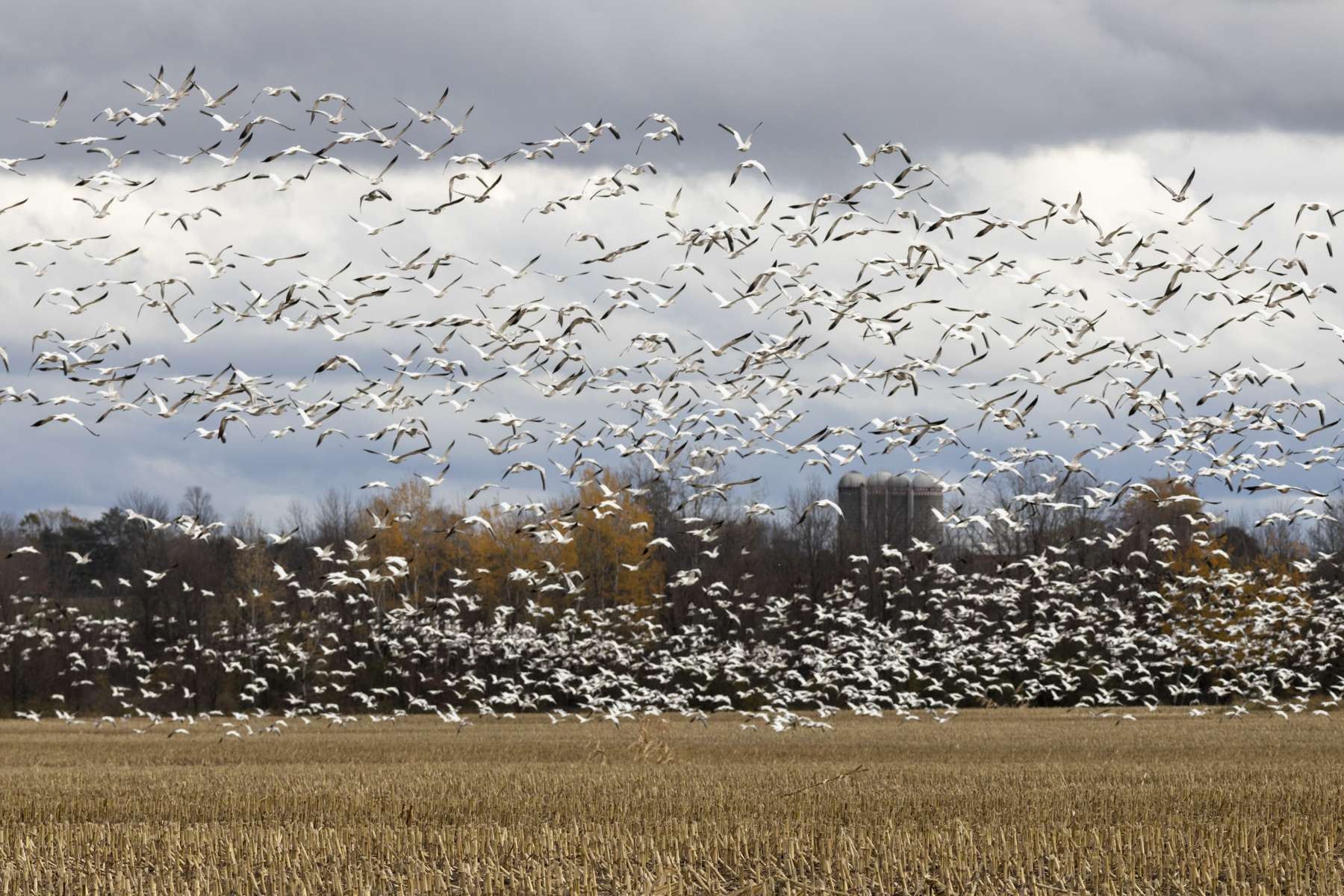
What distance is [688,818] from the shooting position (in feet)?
56.6

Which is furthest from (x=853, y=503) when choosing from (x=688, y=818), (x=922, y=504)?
(x=688, y=818)

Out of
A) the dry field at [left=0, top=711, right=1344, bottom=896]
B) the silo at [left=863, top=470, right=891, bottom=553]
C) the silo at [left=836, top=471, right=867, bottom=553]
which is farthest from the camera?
the silo at [left=836, top=471, right=867, bottom=553]

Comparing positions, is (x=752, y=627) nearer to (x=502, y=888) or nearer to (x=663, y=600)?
(x=663, y=600)

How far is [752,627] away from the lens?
62188mm

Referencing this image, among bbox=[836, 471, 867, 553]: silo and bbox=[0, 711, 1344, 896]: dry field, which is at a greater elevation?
bbox=[836, 471, 867, 553]: silo

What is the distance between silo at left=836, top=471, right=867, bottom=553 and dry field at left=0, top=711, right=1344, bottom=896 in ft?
136

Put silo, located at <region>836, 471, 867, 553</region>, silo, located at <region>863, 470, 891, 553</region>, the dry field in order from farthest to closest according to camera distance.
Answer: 1. silo, located at <region>836, 471, 867, 553</region>
2. silo, located at <region>863, 470, 891, 553</region>
3. the dry field

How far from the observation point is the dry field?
1262 centimetres

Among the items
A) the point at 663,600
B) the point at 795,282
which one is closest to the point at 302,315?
the point at 795,282

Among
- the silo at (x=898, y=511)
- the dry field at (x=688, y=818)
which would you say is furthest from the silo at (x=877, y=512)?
the dry field at (x=688, y=818)

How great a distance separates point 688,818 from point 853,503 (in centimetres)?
6428

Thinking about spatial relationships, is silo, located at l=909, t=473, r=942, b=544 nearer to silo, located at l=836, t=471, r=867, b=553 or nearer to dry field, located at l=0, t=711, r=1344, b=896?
silo, located at l=836, t=471, r=867, b=553

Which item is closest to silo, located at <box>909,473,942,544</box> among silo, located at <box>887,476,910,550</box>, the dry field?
silo, located at <box>887,476,910,550</box>

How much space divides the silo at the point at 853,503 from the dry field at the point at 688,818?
41471 millimetres
